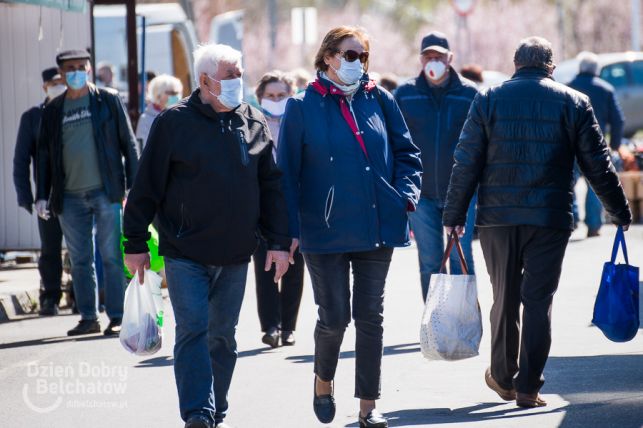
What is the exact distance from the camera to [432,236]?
980cm

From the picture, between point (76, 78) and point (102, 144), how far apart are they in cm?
48

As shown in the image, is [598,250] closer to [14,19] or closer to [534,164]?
[14,19]

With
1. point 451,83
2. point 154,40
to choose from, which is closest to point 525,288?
point 451,83

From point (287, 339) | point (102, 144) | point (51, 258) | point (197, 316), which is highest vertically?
point (102, 144)

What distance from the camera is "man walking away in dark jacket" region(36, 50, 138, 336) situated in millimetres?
10188

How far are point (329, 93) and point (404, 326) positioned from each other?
365 cm

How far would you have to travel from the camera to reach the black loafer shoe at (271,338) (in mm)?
9578

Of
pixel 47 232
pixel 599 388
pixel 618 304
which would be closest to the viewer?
pixel 618 304

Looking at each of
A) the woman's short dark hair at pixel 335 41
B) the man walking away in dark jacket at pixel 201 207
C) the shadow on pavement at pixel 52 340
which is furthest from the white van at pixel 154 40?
the man walking away in dark jacket at pixel 201 207

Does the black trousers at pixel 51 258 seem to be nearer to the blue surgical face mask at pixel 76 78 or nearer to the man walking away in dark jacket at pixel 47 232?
the man walking away in dark jacket at pixel 47 232

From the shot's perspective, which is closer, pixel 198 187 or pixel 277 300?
pixel 198 187

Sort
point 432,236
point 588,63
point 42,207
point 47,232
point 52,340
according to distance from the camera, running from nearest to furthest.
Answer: point 432,236 < point 52,340 < point 42,207 < point 47,232 < point 588,63

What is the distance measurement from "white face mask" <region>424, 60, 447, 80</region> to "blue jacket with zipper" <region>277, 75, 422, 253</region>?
2.84m

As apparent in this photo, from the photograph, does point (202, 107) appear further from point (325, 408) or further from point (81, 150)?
point (81, 150)
